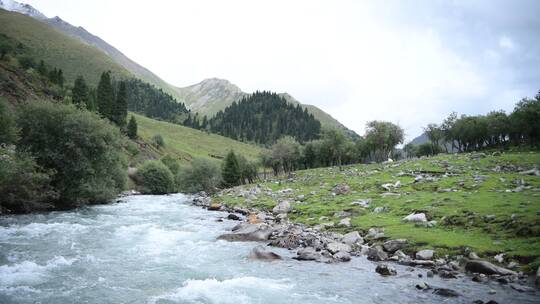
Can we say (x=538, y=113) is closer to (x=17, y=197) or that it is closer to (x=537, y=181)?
(x=537, y=181)

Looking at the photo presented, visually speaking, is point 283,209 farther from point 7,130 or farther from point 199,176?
point 199,176

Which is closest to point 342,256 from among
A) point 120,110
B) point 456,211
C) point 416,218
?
point 416,218

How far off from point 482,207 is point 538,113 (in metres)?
65.6

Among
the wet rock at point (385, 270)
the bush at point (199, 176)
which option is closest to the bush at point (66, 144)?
the wet rock at point (385, 270)

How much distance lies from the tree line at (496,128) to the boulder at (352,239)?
73424 millimetres

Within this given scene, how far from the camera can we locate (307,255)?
23.1 metres

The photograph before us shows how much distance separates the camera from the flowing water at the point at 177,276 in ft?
50.4

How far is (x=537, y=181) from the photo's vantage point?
126ft

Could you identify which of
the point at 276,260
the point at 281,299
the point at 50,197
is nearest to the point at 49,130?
the point at 50,197

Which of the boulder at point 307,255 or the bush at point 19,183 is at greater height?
the bush at point 19,183

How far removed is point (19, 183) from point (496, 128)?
105 m

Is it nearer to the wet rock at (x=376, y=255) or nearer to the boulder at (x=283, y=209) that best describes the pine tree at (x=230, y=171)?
the boulder at (x=283, y=209)

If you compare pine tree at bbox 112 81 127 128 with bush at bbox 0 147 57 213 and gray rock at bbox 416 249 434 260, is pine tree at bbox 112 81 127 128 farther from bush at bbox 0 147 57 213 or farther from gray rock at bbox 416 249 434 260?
gray rock at bbox 416 249 434 260

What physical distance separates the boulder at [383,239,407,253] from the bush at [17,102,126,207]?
37.1m
